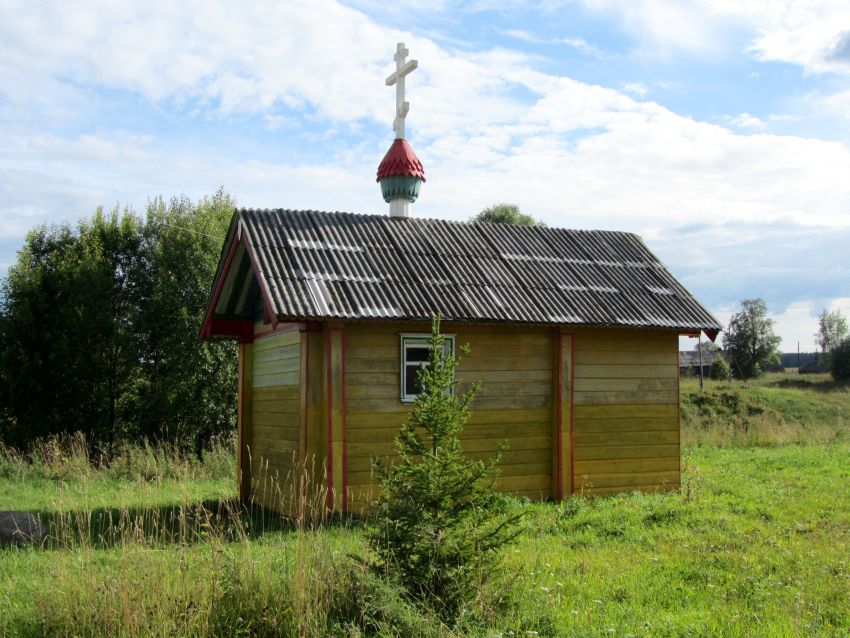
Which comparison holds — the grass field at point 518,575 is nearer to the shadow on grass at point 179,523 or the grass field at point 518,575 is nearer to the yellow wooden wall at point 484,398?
the shadow on grass at point 179,523

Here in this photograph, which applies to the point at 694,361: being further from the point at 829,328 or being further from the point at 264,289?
the point at 264,289

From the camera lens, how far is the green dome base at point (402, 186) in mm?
14305

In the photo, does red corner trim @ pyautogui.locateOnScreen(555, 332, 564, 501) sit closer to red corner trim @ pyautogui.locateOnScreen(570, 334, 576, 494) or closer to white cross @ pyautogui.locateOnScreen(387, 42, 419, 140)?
red corner trim @ pyautogui.locateOnScreen(570, 334, 576, 494)

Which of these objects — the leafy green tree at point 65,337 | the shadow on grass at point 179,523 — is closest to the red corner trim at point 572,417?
the shadow on grass at point 179,523

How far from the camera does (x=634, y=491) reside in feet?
42.7

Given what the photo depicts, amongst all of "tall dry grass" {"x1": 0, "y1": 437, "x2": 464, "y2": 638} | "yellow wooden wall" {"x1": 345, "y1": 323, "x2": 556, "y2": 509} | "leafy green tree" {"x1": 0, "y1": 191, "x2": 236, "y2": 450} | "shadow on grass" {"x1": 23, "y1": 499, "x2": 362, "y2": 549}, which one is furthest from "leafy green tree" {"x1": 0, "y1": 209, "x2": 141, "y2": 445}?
"tall dry grass" {"x1": 0, "y1": 437, "x2": 464, "y2": 638}

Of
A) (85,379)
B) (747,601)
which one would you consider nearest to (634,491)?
(747,601)

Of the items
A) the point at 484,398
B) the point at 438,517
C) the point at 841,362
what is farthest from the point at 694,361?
the point at 438,517

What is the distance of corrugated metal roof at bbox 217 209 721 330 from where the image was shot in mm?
11266

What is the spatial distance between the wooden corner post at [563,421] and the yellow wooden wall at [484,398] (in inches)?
4.3

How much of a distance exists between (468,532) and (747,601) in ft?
8.99

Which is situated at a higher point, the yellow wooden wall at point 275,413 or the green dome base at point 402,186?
the green dome base at point 402,186

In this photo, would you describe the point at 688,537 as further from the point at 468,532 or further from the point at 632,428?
the point at 468,532

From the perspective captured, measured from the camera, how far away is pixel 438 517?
6.33m
